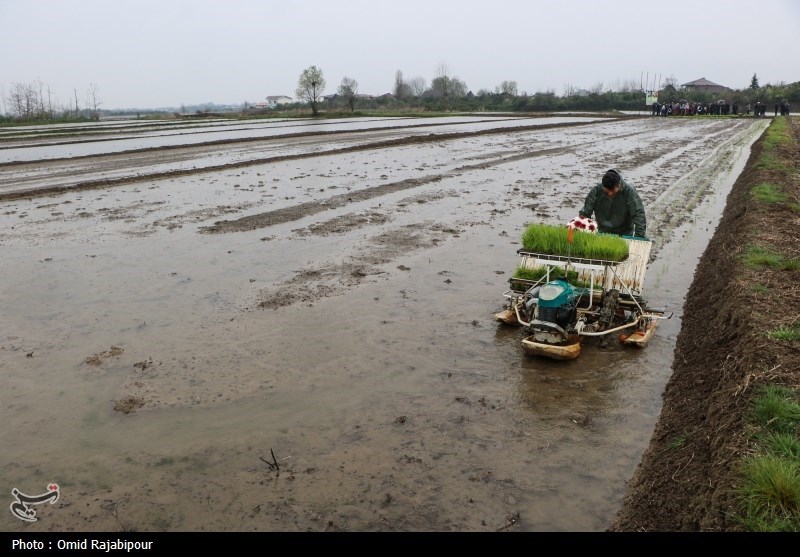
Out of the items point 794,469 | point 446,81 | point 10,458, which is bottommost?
point 10,458

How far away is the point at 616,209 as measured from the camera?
7.27 metres

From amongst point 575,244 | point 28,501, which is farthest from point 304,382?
point 575,244

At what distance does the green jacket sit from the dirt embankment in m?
1.23

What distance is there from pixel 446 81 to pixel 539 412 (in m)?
108

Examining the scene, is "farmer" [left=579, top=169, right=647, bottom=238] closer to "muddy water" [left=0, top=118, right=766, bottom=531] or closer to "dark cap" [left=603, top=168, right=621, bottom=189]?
"dark cap" [left=603, top=168, right=621, bottom=189]

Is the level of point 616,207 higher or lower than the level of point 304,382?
higher

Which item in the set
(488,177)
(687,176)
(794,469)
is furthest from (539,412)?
(687,176)

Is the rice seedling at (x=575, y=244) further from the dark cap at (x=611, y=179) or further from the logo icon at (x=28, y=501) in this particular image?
the logo icon at (x=28, y=501)

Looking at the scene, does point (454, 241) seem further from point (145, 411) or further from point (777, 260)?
point (145, 411)

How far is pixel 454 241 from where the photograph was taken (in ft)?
34.2

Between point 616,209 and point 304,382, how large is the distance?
4203mm

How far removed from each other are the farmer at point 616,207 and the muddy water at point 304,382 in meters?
1.14

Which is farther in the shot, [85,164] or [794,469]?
[85,164]

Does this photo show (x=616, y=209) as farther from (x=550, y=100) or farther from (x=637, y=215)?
(x=550, y=100)
